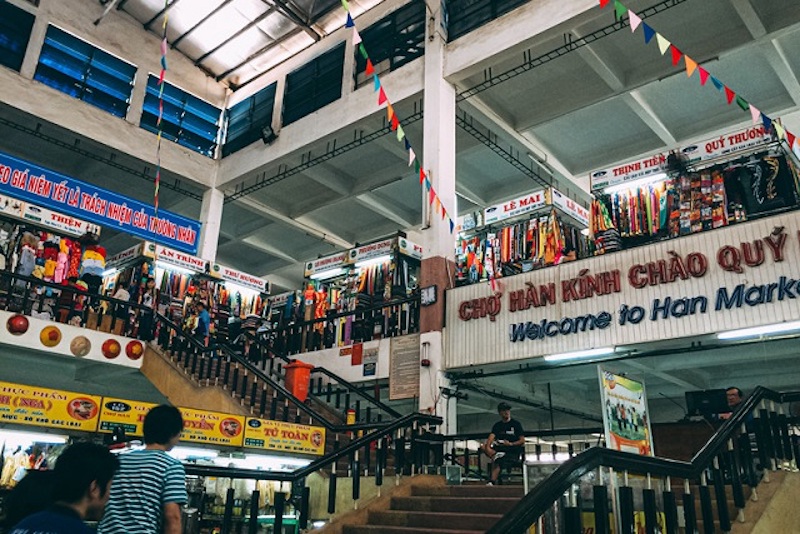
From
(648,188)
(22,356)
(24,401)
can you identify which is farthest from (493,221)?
(22,356)

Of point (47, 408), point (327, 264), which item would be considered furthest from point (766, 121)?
point (327, 264)

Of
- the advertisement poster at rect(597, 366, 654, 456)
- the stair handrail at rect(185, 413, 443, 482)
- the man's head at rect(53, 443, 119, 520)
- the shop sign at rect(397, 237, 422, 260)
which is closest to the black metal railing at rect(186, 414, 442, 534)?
the stair handrail at rect(185, 413, 443, 482)

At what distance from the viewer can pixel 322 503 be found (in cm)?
775

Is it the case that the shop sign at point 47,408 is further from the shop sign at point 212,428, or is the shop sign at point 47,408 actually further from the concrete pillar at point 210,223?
the concrete pillar at point 210,223

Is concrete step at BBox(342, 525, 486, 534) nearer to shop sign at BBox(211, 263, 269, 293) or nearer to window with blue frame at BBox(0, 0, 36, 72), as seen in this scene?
shop sign at BBox(211, 263, 269, 293)

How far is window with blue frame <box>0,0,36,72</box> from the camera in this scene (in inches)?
497

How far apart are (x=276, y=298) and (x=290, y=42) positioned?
254 inches

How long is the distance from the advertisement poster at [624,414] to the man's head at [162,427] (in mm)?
3559

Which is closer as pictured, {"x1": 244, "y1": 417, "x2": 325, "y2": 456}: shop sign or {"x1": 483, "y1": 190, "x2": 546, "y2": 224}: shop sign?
{"x1": 244, "y1": 417, "x2": 325, "y2": 456}: shop sign

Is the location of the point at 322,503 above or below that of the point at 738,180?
below

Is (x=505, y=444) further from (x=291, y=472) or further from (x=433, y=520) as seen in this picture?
(x=291, y=472)

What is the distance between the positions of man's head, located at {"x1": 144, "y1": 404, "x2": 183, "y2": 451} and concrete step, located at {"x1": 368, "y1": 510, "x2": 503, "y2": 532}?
337cm

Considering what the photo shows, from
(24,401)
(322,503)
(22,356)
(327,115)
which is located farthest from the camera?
(327,115)

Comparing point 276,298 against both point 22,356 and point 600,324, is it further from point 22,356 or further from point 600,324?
point 600,324
